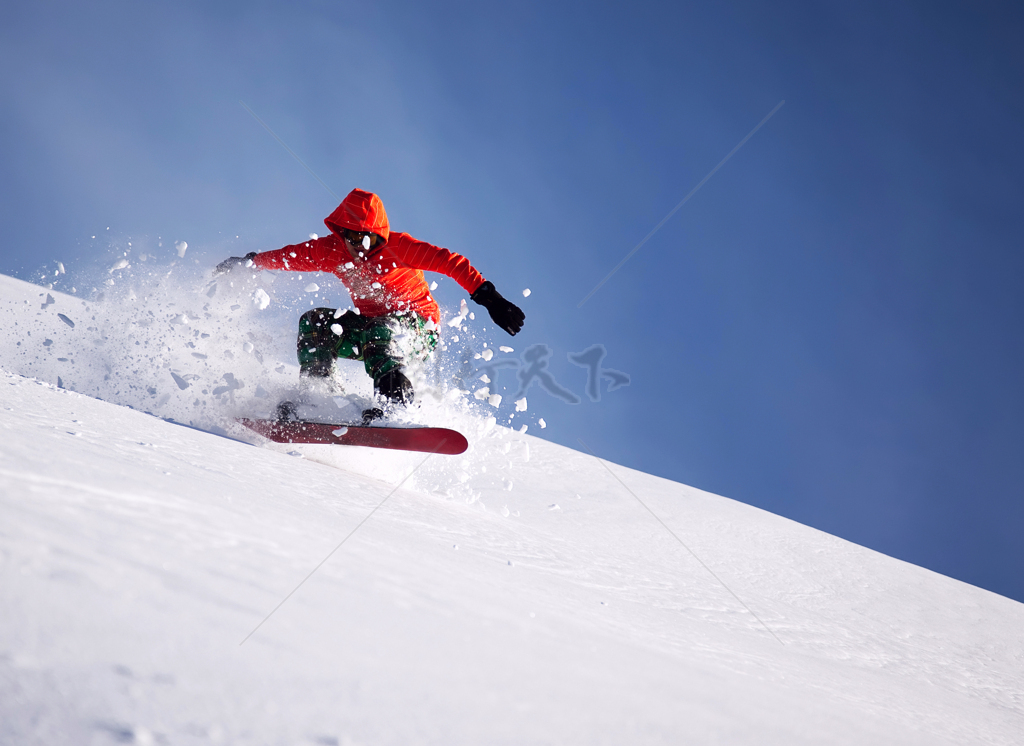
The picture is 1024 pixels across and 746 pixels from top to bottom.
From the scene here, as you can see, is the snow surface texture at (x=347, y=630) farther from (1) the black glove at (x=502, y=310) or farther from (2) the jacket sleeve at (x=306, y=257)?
(2) the jacket sleeve at (x=306, y=257)

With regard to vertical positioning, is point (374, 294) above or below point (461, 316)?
below

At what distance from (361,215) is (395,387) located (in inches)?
32.7

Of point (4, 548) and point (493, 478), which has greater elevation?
point (493, 478)

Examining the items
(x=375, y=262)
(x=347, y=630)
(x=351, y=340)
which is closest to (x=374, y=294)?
(x=375, y=262)

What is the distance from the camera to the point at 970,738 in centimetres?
115

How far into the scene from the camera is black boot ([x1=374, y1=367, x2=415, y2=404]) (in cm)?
258

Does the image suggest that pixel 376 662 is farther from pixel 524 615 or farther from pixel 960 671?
pixel 960 671

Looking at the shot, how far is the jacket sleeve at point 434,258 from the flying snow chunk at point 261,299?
670mm

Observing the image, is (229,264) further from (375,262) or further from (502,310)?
(502,310)

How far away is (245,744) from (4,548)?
1.10 feet

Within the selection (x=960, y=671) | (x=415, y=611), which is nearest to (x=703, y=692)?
(x=415, y=611)

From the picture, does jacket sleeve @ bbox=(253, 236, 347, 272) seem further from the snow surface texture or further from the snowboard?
the snow surface texture

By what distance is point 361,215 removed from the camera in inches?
104

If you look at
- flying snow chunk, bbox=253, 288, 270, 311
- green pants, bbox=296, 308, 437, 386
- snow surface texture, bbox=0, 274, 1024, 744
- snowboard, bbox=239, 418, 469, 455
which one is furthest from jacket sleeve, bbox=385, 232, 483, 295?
snow surface texture, bbox=0, 274, 1024, 744
